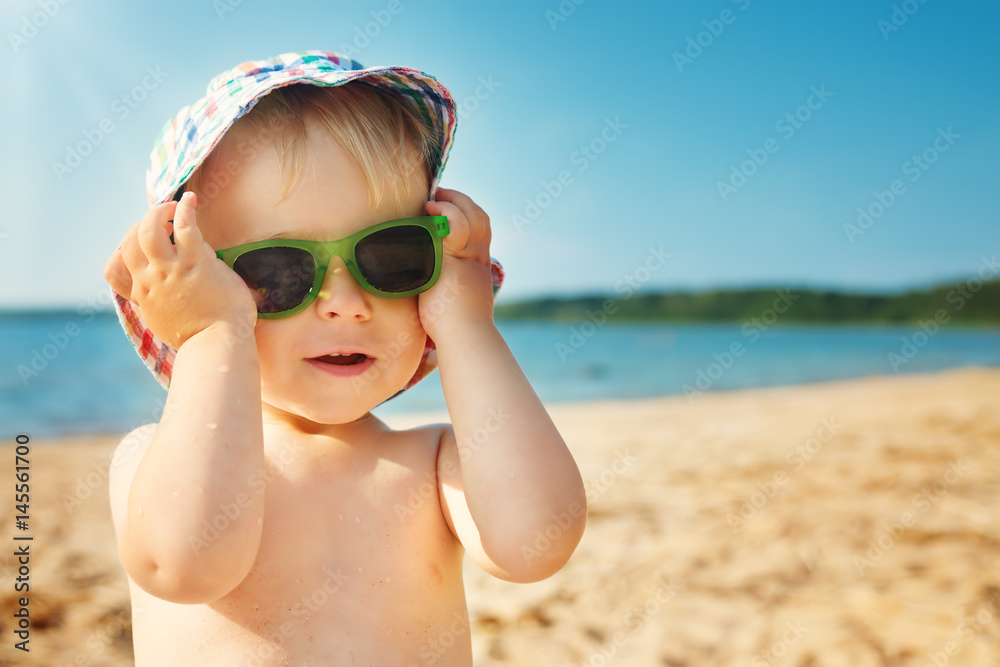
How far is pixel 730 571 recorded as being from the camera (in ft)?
11.0

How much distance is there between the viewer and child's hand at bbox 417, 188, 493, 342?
165 centimetres

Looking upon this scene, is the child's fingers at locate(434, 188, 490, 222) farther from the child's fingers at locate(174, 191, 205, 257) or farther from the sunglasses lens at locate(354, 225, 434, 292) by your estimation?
the child's fingers at locate(174, 191, 205, 257)

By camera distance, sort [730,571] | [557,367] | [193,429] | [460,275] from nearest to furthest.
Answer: [193,429]
[460,275]
[730,571]
[557,367]

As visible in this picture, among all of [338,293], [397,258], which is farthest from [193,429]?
[397,258]

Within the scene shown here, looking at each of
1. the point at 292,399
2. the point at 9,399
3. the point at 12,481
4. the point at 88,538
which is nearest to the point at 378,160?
the point at 292,399

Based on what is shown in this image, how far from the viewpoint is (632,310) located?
48812 millimetres

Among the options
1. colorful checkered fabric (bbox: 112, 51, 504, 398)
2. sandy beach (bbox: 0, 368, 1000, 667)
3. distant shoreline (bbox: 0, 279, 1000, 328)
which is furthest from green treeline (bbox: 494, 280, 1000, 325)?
colorful checkered fabric (bbox: 112, 51, 504, 398)

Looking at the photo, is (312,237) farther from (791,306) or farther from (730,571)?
(791,306)

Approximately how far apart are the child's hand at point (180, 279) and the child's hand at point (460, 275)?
0.41m

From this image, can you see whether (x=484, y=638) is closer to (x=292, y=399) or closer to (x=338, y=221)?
(x=292, y=399)

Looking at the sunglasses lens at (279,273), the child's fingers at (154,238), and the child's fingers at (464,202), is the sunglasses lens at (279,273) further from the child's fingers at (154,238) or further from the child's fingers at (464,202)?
the child's fingers at (464,202)

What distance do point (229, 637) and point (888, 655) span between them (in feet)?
7.41

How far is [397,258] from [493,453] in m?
0.49

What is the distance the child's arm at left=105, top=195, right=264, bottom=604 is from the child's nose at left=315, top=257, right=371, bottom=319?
15 centimetres
